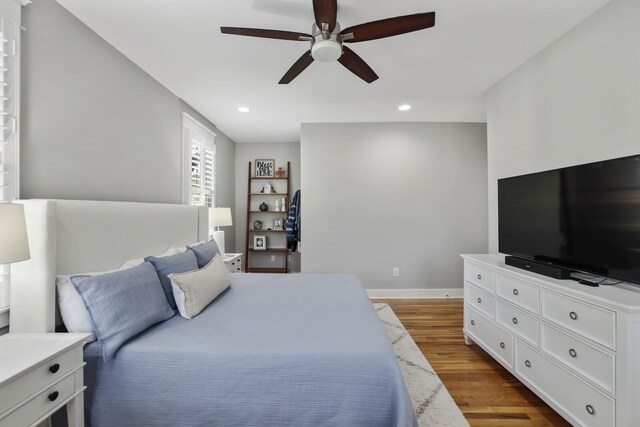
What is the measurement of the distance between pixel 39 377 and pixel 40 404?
0.34ft

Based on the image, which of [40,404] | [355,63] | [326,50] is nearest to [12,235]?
[40,404]

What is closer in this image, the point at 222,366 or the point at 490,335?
the point at 222,366

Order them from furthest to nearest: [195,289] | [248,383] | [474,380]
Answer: [474,380]
[195,289]
[248,383]

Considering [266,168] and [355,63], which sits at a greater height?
[355,63]

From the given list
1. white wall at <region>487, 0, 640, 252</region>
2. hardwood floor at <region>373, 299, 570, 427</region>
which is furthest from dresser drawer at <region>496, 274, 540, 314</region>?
white wall at <region>487, 0, 640, 252</region>

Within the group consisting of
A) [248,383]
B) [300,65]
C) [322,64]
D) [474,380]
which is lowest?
[474,380]

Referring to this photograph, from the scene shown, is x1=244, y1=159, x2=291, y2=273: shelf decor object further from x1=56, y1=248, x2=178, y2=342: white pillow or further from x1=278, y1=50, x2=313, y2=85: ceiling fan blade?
x1=56, y1=248, x2=178, y2=342: white pillow

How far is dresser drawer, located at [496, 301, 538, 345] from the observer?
1813 mm

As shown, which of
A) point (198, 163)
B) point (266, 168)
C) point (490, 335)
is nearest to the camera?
point (490, 335)

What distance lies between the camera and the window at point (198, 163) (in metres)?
3.27

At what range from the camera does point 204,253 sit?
2.39 meters

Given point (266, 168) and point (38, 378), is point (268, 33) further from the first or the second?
point (266, 168)

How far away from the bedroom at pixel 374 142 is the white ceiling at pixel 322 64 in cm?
8

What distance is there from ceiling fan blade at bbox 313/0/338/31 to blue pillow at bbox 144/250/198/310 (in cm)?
188
